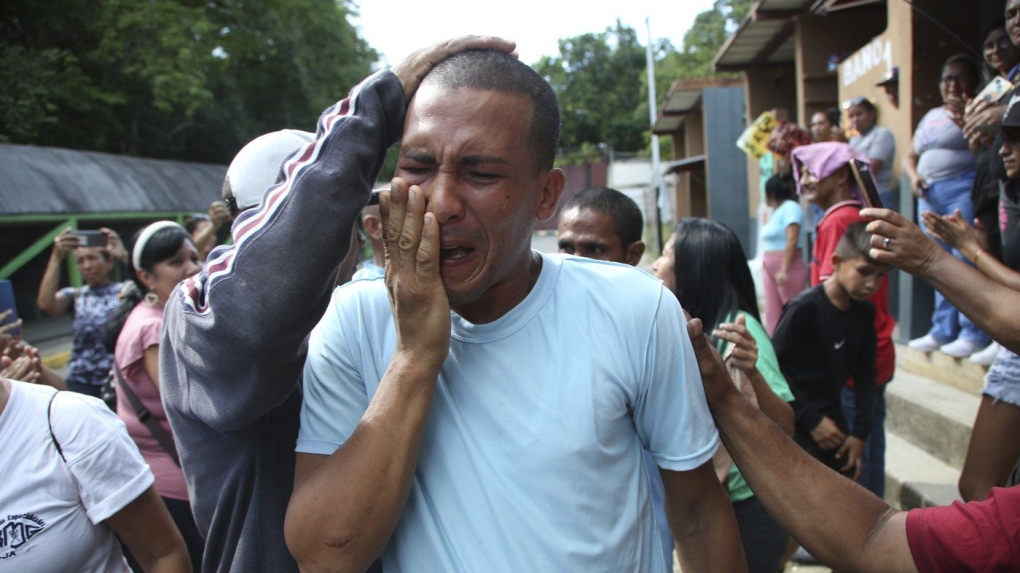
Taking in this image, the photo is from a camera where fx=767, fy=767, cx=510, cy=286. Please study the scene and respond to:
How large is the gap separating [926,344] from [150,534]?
552 centimetres

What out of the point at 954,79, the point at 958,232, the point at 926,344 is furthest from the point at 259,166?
the point at 926,344

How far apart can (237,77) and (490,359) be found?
2708 centimetres

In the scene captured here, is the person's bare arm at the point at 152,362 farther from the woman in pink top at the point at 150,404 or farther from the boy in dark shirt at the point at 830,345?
the boy in dark shirt at the point at 830,345

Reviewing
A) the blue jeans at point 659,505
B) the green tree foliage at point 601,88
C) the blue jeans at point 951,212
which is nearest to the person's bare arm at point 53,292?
the blue jeans at point 659,505

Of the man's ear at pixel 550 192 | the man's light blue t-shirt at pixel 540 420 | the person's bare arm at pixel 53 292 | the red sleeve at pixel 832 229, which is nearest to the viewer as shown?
the man's light blue t-shirt at pixel 540 420

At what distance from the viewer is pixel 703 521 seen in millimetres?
1606

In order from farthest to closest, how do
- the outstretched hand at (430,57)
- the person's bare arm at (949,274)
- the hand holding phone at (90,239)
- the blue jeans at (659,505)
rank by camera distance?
the hand holding phone at (90,239), the blue jeans at (659,505), the person's bare arm at (949,274), the outstretched hand at (430,57)

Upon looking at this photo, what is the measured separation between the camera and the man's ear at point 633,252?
3.05m

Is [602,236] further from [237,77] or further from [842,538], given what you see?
[237,77]

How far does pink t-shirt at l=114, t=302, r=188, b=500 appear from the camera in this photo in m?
3.07

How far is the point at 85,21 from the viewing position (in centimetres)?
1802

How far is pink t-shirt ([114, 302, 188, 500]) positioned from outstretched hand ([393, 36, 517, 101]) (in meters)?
2.02

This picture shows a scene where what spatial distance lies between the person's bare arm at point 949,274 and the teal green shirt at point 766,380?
1.92ft

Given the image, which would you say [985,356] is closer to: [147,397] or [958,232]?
[958,232]
